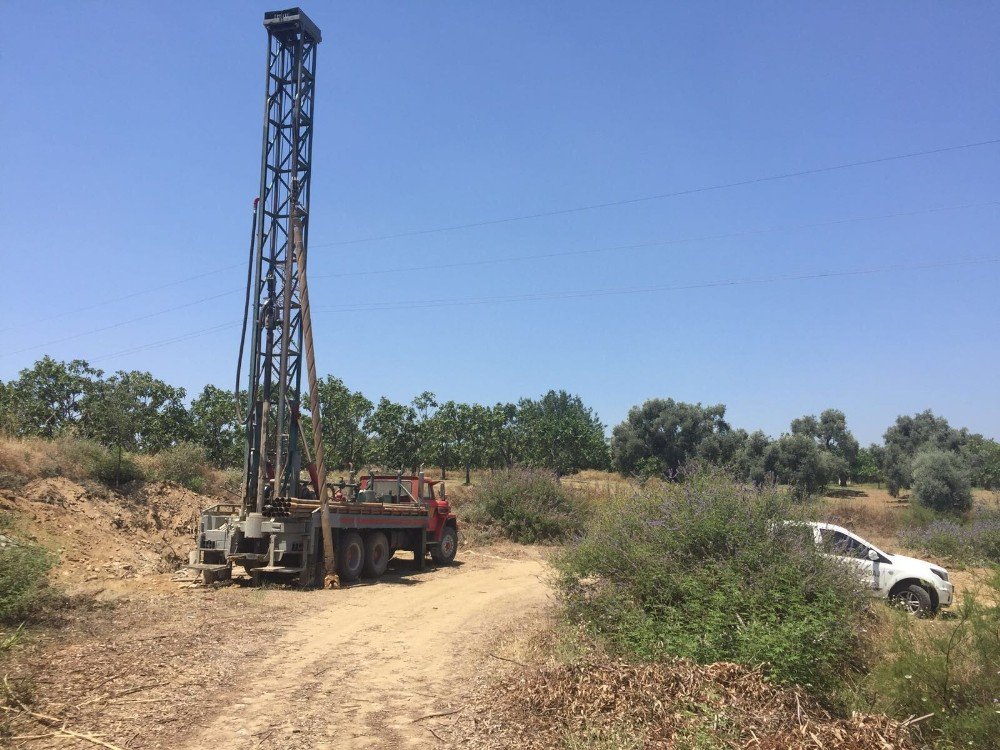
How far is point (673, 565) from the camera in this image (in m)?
8.22

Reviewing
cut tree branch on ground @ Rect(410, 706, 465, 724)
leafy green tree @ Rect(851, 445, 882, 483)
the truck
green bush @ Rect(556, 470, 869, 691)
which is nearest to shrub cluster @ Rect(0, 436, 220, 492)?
the truck

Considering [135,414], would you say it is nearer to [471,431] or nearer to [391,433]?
[391,433]

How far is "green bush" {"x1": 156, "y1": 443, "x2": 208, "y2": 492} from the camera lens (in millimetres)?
23578

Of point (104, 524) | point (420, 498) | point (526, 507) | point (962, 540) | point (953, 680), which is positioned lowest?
point (962, 540)

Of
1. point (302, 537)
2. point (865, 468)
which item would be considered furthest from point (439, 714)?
point (865, 468)

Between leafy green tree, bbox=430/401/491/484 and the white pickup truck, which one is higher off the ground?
leafy green tree, bbox=430/401/491/484

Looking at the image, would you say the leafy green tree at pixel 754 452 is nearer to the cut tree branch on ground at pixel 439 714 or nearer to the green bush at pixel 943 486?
the green bush at pixel 943 486

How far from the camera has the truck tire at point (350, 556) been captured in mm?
15684

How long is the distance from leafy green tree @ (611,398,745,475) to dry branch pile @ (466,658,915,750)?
43537mm

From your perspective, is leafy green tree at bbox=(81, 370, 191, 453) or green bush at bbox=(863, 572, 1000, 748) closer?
green bush at bbox=(863, 572, 1000, 748)

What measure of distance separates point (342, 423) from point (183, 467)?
77.5 ft

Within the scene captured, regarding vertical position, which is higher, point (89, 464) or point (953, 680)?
point (89, 464)

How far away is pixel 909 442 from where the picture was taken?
5856cm

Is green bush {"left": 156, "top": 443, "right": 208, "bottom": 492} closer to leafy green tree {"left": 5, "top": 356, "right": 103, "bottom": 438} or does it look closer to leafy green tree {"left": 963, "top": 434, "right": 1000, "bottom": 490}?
leafy green tree {"left": 5, "top": 356, "right": 103, "bottom": 438}
